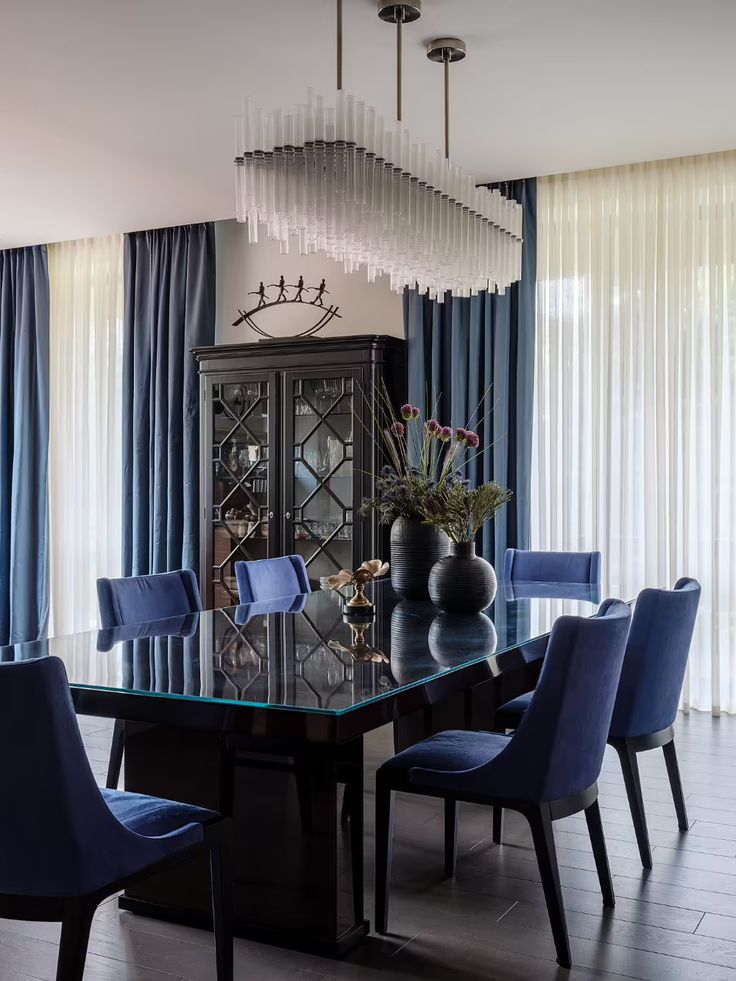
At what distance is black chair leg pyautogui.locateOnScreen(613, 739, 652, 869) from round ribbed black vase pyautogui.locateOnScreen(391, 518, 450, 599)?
976mm

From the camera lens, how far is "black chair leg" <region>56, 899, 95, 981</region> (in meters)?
1.77

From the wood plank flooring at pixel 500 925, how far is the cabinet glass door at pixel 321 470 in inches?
87.9

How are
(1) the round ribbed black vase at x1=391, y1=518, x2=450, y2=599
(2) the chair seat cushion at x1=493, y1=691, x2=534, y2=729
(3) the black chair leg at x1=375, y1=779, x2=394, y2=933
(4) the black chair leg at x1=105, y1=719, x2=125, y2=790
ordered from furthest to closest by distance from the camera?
(1) the round ribbed black vase at x1=391, y1=518, x2=450, y2=599
(4) the black chair leg at x1=105, y1=719, x2=125, y2=790
(2) the chair seat cushion at x1=493, y1=691, x2=534, y2=729
(3) the black chair leg at x1=375, y1=779, x2=394, y2=933

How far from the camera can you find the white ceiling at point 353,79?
331cm

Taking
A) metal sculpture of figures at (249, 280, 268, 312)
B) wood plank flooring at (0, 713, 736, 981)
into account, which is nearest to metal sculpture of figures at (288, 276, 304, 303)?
metal sculpture of figures at (249, 280, 268, 312)

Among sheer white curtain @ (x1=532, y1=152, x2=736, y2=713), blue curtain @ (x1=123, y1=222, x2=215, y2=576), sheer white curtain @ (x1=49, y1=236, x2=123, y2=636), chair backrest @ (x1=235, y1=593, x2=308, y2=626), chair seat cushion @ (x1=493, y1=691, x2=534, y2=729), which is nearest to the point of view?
chair seat cushion @ (x1=493, y1=691, x2=534, y2=729)

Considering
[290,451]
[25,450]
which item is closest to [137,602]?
[290,451]

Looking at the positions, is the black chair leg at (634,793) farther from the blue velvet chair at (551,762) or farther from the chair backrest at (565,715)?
the chair backrest at (565,715)

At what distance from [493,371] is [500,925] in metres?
3.27

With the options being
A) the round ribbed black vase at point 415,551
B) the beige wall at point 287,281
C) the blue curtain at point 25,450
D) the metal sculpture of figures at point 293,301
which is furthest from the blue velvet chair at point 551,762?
the blue curtain at point 25,450

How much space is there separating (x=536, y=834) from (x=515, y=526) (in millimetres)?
3072

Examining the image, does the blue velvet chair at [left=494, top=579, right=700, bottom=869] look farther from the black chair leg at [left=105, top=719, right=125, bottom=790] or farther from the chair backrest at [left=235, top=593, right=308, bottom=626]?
the black chair leg at [left=105, top=719, right=125, bottom=790]

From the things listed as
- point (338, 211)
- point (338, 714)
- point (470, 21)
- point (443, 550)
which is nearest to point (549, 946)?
point (338, 714)

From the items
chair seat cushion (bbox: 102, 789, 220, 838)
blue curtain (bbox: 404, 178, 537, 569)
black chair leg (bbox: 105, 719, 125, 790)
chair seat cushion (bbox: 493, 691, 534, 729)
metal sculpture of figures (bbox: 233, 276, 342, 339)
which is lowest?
black chair leg (bbox: 105, 719, 125, 790)
